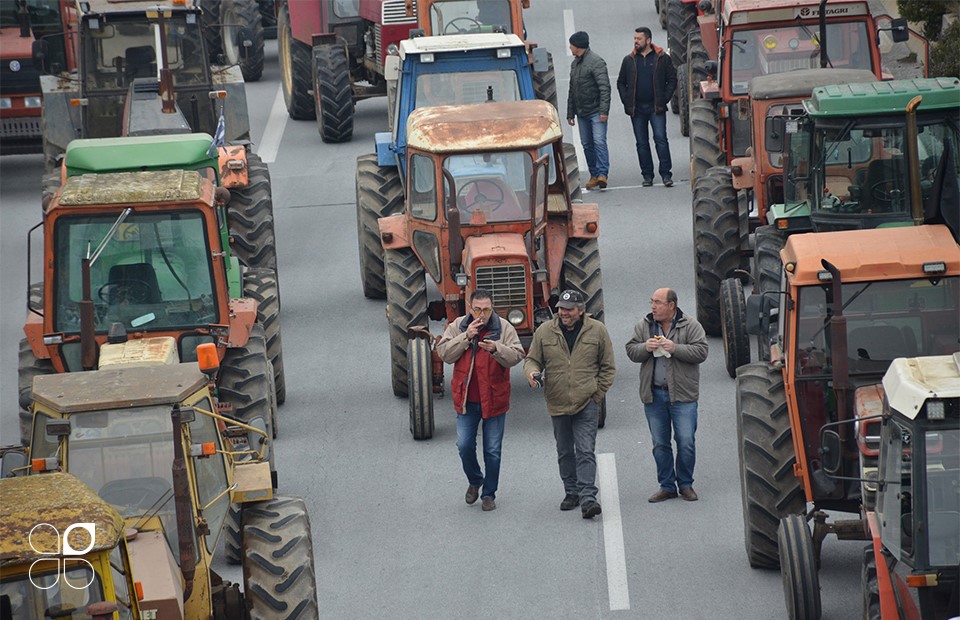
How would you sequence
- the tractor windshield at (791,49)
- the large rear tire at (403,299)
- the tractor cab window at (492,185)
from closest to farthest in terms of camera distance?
1. the tractor cab window at (492,185)
2. the large rear tire at (403,299)
3. the tractor windshield at (791,49)

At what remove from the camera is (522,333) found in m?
14.7

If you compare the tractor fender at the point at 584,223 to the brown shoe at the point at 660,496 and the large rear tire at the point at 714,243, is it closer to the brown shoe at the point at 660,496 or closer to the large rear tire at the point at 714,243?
the large rear tire at the point at 714,243

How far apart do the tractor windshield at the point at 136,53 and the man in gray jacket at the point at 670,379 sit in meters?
7.87

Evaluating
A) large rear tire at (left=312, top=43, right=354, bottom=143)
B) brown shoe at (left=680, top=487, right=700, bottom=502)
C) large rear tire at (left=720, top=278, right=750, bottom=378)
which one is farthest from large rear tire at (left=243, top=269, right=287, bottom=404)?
large rear tire at (left=312, top=43, right=354, bottom=143)

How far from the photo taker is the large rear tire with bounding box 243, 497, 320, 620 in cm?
945

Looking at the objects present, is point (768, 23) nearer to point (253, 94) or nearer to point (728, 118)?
point (728, 118)

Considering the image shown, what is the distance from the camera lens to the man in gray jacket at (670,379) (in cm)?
1284

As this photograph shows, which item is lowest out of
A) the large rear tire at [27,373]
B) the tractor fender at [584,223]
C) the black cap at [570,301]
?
the large rear tire at [27,373]

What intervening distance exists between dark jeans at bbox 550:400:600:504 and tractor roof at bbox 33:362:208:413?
348 cm

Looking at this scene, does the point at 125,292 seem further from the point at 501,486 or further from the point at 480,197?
the point at 480,197

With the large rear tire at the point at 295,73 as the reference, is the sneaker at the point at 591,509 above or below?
below

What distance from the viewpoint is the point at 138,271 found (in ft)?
42.4

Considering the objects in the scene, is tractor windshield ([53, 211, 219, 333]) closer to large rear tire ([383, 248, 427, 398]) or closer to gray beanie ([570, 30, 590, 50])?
large rear tire ([383, 248, 427, 398])

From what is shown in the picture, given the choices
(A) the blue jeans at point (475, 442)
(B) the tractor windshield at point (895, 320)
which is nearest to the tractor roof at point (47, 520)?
(B) the tractor windshield at point (895, 320)
